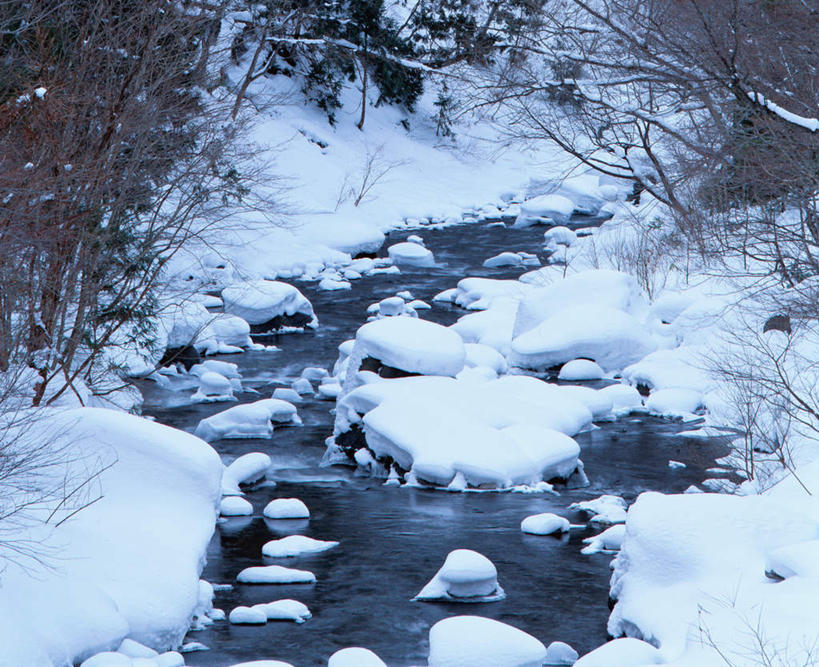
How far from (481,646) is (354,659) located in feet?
2.44

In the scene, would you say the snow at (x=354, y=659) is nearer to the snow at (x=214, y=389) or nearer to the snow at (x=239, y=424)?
the snow at (x=239, y=424)

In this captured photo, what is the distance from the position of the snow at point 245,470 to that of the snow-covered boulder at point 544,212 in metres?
16.4

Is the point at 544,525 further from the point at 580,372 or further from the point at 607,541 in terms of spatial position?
the point at 580,372

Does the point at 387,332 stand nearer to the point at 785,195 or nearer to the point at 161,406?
the point at 161,406

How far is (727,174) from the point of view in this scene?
12.4 m

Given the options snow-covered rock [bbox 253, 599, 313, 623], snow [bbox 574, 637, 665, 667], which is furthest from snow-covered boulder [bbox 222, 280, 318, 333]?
snow [bbox 574, 637, 665, 667]

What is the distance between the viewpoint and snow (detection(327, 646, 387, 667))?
235 inches

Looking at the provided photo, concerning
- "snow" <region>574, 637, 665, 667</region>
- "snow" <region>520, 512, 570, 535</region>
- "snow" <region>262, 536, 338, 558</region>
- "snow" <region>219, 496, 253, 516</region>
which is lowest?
"snow" <region>219, 496, 253, 516</region>

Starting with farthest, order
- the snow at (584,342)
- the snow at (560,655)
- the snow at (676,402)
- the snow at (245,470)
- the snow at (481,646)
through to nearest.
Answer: the snow at (584,342) < the snow at (676,402) < the snow at (245,470) < the snow at (560,655) < the snow at (481,646)

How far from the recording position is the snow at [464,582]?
7.46 metres

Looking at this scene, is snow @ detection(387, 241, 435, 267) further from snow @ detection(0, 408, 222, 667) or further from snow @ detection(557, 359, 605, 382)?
snow @ detection(0, 408, 222, 667)

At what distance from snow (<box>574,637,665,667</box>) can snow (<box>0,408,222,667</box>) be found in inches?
102

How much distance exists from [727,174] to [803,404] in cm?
467

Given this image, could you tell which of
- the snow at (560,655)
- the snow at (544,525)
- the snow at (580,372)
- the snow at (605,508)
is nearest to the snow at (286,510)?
the snow at (544,525)
